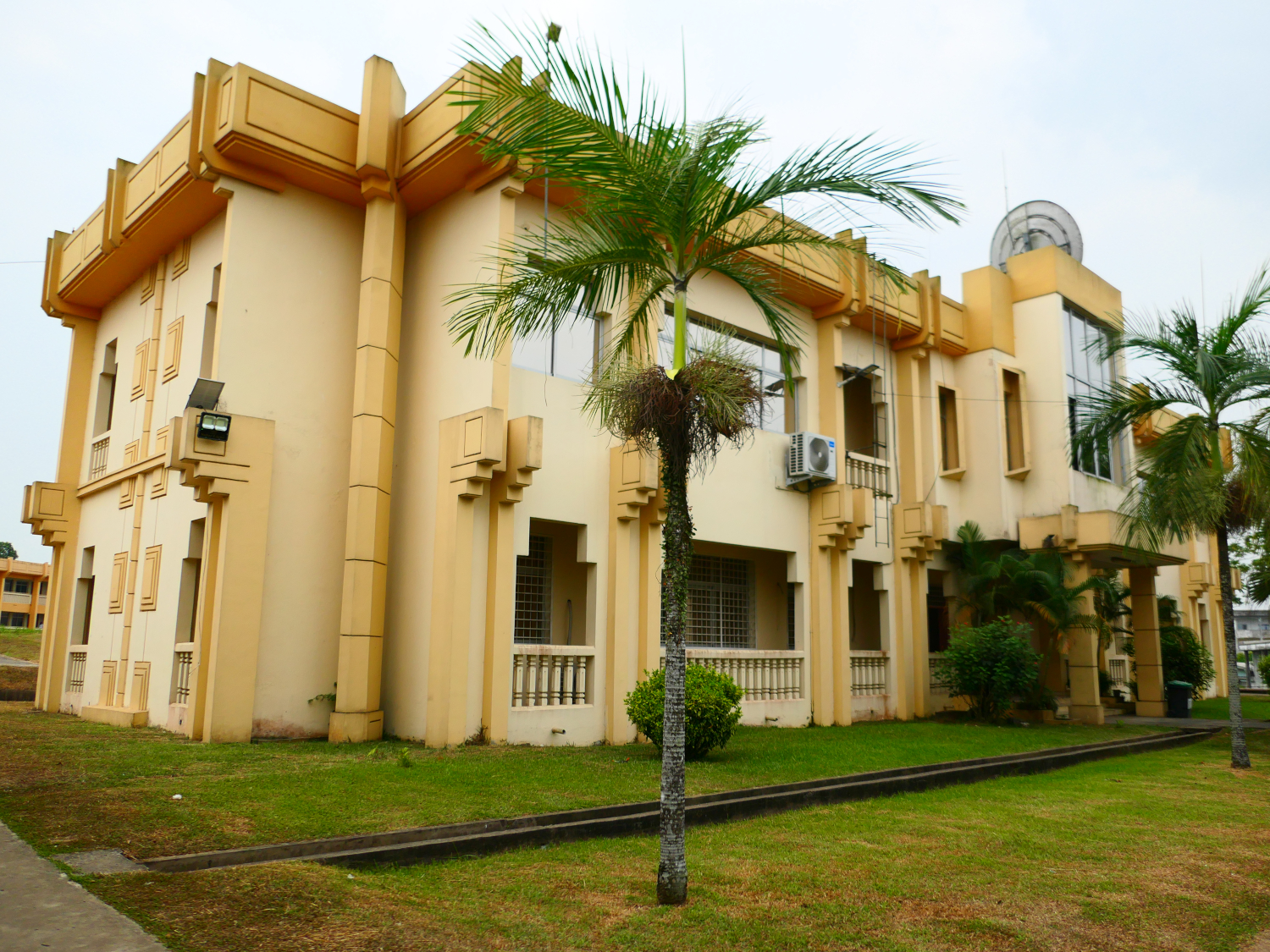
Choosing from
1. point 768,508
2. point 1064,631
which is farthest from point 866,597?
point 768,508

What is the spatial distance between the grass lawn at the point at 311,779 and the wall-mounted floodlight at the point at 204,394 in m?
4.05

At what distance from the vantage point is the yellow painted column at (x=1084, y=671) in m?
17.8

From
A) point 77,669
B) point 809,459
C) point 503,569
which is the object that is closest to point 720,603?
point 809,459

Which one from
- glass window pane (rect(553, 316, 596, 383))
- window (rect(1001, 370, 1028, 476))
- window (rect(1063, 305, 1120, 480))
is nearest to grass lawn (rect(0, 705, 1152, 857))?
glass window pane (rect(553, 316, 596, 383))

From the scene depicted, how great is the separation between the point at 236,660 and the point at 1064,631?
13821 mm

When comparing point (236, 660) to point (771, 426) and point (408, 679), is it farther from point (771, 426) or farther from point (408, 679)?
point (771, 426)

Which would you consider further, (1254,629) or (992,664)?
(1254,629)

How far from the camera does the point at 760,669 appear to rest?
15289mm

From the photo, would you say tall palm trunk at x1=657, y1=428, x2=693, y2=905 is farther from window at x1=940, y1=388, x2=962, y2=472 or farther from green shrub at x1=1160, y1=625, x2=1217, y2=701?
green shrub at x1=1160, y1=625, x2=1217, y2=701

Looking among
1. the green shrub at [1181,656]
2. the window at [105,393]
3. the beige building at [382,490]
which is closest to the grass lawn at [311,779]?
the beige building at [382,490]

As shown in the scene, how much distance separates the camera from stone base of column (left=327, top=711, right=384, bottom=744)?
11461 mm

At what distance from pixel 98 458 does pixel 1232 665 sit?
60.4 feet

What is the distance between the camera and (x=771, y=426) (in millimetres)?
16219

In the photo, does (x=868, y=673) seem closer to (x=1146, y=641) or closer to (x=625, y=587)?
(x=625, y=587)
